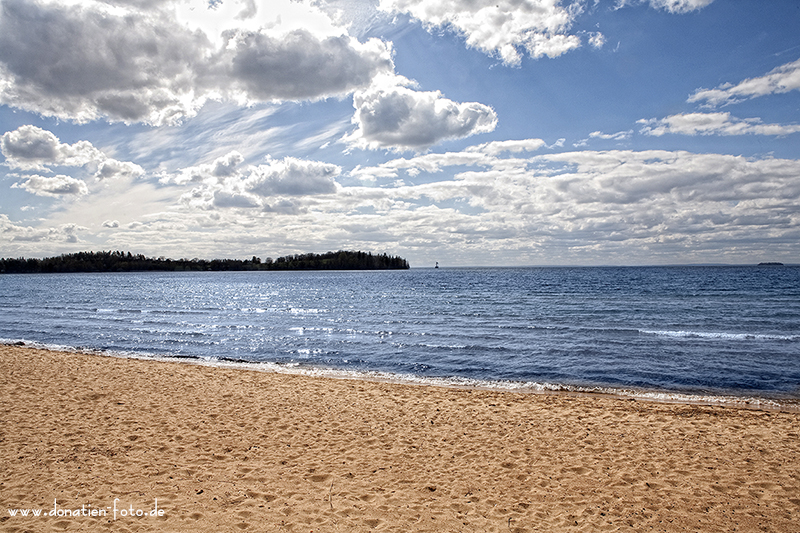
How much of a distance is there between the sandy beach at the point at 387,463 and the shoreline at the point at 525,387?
120 cm

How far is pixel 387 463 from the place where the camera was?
28.6 ft

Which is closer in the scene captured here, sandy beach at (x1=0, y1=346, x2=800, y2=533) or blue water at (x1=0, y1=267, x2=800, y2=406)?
sandy beach at (x1=0, y1=346, x2=800, y2=533)

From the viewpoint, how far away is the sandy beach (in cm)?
671

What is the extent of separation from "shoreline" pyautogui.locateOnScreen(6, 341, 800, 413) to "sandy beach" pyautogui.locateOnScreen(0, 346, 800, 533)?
120cm

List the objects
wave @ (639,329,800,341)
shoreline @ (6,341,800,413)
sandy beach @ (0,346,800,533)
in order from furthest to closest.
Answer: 1. wave @ (639,329,800,341)
2. shoreline @ (6,341,800,413)
3. sandy beach @ (0,346,800,533)

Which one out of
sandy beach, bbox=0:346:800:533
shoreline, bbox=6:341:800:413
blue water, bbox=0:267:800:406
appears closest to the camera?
sandy beach, bbox=0:346:800:533

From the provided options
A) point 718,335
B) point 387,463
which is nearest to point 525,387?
point 387,463

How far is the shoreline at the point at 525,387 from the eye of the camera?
528 inches

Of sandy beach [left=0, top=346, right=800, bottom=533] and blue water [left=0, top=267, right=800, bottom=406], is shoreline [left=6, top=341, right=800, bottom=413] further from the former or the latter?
sandy beach [left=0, top=346, right=800, bottom=533]

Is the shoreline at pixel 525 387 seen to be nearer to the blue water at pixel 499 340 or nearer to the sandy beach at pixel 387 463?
the blue water at pixel 499 340

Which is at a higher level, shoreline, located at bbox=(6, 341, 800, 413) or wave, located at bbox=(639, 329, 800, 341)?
wave, located at bbox=(639, 329, 800, 341)

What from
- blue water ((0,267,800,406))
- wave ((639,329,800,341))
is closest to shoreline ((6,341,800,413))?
blue water ((0,267,800,406))

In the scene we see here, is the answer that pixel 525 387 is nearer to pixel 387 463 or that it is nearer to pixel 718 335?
pixel 387 463

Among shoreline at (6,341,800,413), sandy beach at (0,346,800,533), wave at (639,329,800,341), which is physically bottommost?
shoreline at (6,341,800,413)
